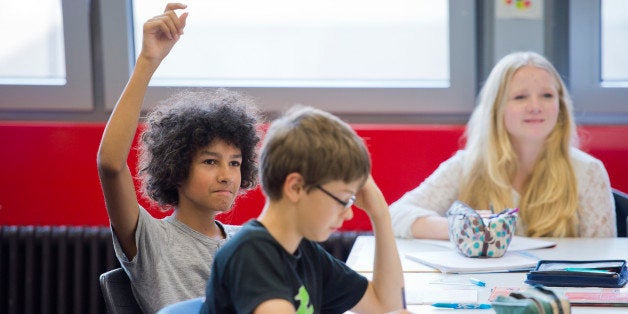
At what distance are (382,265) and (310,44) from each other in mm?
1929

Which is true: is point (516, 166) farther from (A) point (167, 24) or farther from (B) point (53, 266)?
(B) point (53, 266)

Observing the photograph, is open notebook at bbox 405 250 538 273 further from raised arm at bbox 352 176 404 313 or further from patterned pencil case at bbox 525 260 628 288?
raised arm at bbox 352 176 404 313

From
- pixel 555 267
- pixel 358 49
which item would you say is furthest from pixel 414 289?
pixel 358 49

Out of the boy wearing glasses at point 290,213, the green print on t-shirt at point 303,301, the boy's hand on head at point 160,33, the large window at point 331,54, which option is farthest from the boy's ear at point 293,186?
the large window at point 331,54

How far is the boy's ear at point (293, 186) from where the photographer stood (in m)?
1.38

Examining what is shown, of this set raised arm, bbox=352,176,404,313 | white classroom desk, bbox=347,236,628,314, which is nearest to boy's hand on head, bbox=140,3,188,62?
raised arm, bbox=352,176,404,313

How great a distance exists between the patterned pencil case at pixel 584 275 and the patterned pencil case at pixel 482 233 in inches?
8.4

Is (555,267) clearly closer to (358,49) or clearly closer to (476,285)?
(476,285)

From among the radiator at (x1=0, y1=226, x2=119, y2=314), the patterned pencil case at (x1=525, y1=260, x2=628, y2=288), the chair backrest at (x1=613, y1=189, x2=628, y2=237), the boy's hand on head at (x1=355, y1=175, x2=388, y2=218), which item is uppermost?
the boy's hand on head at (x1=355, y1=175, x2=388, y2=218)

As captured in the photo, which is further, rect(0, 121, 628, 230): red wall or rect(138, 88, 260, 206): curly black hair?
rect(0, 121, 628, 230): red wall

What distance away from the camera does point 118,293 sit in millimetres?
1815

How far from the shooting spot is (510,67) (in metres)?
2.87

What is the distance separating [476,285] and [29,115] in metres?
2.25

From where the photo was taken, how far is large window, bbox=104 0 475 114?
11.2 feet
